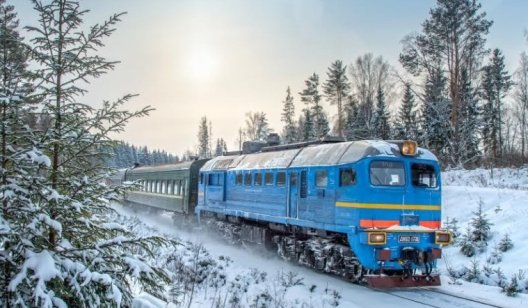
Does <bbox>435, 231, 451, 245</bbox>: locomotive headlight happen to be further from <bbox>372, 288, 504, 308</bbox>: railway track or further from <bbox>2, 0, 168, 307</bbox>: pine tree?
<bbox>2, 0, 168, 307</bbox>: pine tree

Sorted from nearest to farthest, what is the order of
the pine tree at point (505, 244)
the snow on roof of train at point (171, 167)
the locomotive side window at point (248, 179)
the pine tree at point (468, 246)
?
the pine tree at point (505, 244) → the pine tree at point (468, 246) → the locomotive side window at point (248, 179) → the snow on roof of train at point (171, 167)

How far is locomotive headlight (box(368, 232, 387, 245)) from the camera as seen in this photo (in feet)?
31.0

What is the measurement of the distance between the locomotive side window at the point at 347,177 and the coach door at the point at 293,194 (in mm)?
1958

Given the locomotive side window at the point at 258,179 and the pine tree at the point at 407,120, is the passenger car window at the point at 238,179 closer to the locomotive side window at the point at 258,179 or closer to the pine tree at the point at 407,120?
the locomotive side window at the point at 258,179

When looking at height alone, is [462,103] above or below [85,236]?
above

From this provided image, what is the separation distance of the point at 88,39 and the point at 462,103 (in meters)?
26.9

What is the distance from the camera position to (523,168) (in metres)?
20.6

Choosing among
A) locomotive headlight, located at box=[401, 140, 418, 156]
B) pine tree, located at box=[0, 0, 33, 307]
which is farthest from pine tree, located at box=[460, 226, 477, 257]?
pine tree, located at box=[0, 0, 33, 307]

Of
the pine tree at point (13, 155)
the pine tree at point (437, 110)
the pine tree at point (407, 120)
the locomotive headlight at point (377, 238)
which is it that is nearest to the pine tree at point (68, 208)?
the pine tree at point (13, 155)

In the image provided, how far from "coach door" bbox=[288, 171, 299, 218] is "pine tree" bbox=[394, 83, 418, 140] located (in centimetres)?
3099

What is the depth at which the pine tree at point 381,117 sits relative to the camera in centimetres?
4272

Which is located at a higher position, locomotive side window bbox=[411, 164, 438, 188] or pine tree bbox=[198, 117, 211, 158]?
pine tree bbox=[198, 117, 211, 158]

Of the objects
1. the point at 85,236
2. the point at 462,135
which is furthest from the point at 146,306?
the point at 462,135

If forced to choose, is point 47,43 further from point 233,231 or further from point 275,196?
point 233,231
